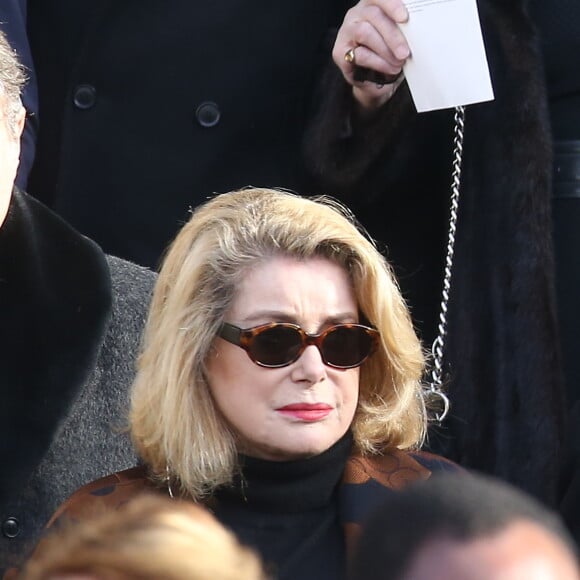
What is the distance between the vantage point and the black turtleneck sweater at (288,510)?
2.22 m

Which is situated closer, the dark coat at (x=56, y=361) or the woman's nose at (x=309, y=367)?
the woman's nose at (x=309, y=367)

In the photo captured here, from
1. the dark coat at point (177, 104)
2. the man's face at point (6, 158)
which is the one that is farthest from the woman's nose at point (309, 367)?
the dark coat at point (177, 104)

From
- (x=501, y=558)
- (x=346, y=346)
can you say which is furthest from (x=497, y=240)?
(x=501, y=558)

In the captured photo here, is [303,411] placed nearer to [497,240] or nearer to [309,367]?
[309,367]

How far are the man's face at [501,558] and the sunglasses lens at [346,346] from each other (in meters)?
1.18

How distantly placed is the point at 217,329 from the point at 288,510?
1.00ft

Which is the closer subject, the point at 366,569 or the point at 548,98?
the point at 366,569

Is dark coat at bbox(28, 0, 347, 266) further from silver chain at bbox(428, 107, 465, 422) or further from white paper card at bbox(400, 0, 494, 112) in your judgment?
white paper card at bbox(400, 0, 494, 112)

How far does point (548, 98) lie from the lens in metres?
2.94

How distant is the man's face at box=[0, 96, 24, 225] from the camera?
2.58 meters

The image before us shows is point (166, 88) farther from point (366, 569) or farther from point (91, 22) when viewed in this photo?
point (366, 569)

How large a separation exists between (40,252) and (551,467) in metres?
1.05

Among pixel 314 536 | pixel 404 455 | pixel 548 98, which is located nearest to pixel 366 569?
pixel 314 536

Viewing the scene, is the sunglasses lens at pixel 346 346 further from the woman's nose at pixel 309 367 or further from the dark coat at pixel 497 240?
the dark coat at pixel 497 240
